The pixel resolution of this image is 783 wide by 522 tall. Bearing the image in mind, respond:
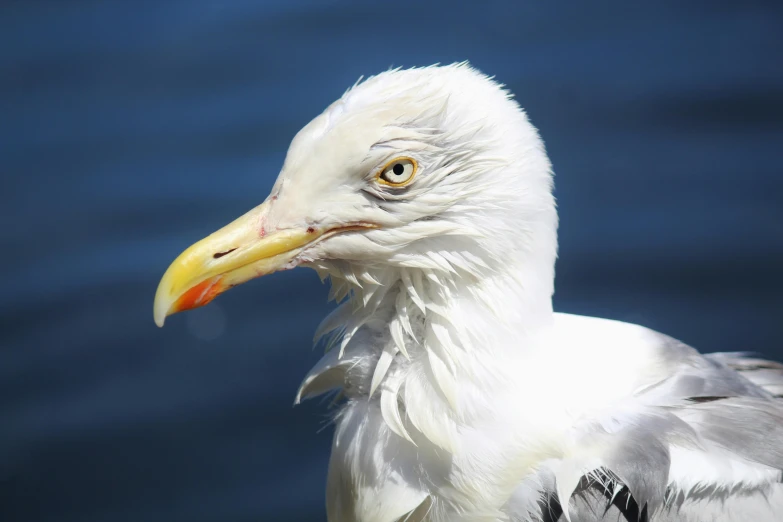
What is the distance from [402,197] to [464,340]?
1.34ft

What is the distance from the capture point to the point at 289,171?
2.42 meters

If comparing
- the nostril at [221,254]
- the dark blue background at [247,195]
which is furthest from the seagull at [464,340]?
the dark blue background at [247,195]

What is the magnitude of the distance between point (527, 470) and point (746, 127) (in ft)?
10.5

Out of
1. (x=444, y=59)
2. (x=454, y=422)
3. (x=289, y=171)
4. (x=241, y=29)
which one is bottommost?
(x=454, y=422)

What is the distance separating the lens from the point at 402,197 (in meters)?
2.40

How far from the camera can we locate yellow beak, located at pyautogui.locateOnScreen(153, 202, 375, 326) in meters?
2.41

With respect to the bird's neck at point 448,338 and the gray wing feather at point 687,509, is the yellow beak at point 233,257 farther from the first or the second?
the gray wing feather at point 687,509

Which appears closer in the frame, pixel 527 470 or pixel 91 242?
pixel 527 470

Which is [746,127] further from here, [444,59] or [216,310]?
[216,310]

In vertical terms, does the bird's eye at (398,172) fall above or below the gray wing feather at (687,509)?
above

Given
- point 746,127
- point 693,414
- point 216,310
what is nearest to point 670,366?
point 693,414

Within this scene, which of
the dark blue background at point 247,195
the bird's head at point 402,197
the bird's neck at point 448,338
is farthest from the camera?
the dark blue background at point 247,195

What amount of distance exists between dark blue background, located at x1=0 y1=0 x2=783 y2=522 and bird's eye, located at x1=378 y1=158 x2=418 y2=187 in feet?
6.45

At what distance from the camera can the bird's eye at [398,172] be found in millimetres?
2387
